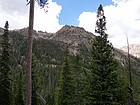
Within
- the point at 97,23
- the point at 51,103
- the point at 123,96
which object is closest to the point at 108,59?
the point at 97,23

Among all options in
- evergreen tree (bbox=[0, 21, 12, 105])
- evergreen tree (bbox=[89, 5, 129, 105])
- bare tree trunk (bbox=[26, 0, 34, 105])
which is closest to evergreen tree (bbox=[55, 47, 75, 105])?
evergreen tree (bbox=[0, 21, 12, 105])

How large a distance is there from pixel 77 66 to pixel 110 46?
24627 millimetres

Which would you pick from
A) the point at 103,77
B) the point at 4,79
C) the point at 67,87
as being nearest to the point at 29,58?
the point at 103,77

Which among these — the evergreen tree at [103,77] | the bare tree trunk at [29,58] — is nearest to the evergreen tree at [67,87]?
the evergreen tree at [103,77]

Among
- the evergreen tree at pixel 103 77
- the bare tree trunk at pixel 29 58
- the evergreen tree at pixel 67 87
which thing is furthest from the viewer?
the evergreen tree at pixel 67 87

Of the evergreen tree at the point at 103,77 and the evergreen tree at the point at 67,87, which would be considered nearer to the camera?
the evergreen tree at the point at 103,77

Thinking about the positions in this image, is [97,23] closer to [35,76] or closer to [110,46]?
[110,46]

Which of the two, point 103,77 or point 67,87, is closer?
point 103,77

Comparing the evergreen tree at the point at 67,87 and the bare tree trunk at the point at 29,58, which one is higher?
the bare tree trunk at the point at 29,58

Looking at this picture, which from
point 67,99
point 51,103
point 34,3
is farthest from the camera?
point 51,103

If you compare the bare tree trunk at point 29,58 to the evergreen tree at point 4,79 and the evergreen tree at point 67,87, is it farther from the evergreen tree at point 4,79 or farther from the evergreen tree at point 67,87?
the evergreen tree at point 67,87

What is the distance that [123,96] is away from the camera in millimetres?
41469

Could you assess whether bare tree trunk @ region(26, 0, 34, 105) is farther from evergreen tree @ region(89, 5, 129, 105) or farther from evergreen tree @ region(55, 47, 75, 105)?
evergreen tree @ region(55, 47, 75, 105)

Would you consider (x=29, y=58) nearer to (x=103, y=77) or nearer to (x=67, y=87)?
(x=103, y=77)
